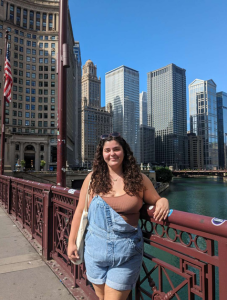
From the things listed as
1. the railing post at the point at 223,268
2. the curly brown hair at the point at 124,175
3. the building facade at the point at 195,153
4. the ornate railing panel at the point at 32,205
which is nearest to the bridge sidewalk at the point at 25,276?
the ornate railing panel at the point at 32,205

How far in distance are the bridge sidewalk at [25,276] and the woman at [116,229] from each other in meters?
1.48

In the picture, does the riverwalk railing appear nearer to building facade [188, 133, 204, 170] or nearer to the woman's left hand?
the woman's left hand

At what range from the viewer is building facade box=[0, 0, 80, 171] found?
2940 inches

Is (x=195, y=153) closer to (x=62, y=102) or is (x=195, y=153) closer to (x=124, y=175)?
(x=62, y=102)

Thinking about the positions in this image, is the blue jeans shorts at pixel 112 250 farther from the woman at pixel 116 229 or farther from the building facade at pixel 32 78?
the building facade at pixel 32 78

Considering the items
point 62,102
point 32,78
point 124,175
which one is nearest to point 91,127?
point 32,78

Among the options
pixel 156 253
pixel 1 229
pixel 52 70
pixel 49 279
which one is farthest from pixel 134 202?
pixel 52 70

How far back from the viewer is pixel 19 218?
772cm

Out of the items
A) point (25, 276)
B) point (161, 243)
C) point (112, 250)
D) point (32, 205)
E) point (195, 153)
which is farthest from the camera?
point (195, 153)

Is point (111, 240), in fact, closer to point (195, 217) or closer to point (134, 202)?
point (134, 202)

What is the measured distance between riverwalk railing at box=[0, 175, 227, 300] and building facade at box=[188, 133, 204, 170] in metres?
187

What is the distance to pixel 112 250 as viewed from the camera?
7.05ft

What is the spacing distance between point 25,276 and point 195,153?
192 meters

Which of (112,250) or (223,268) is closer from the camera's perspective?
(223,268)
